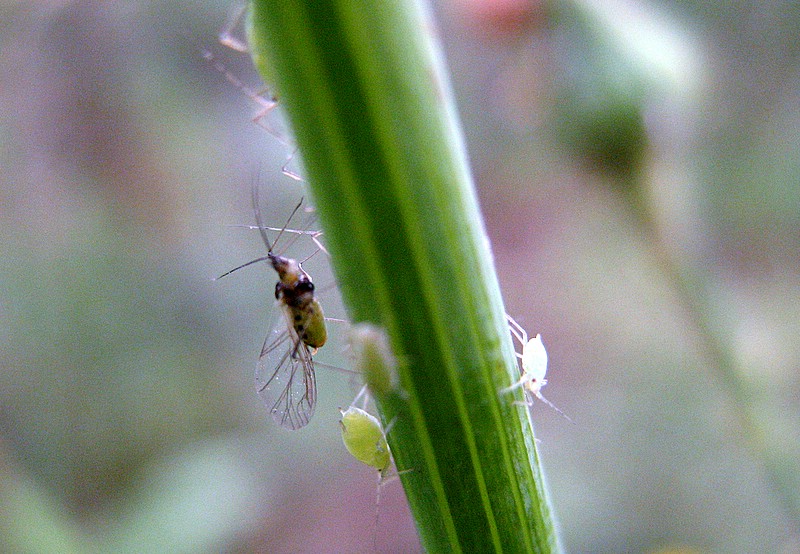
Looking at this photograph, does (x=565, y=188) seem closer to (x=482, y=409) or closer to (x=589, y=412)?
(x=589, y=412)

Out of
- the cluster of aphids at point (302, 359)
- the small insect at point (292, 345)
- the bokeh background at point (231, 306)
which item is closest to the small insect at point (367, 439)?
the cluster of aphids at point (302, 359)

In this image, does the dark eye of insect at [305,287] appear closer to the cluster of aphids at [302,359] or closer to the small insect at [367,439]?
the cluster of aphids at [302,359]

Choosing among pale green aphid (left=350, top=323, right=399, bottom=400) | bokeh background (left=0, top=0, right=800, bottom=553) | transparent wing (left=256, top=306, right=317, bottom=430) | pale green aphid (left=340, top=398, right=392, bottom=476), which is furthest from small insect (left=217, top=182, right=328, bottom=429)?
bokeh background (left=0, top=0, right=800, bottom=553)

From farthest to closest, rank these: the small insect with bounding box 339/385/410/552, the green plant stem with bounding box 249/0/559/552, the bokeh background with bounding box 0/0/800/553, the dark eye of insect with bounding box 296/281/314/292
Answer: the bokeh background with bounding box 0/0/800/553 < the dark eye of insect with bounding box 296/281/314/292 < the small insect with bounding box 339/385/410/552 < the green plant stem with bounding box 249/0/559/552

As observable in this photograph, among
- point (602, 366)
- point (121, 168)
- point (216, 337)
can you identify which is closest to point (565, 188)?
point (602, 366)

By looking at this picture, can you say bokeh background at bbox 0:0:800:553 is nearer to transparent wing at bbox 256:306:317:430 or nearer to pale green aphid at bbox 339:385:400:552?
transparent wing at bbox 256:306:317:430

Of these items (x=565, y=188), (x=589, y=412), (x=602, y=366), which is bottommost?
(x=589, y=412)
